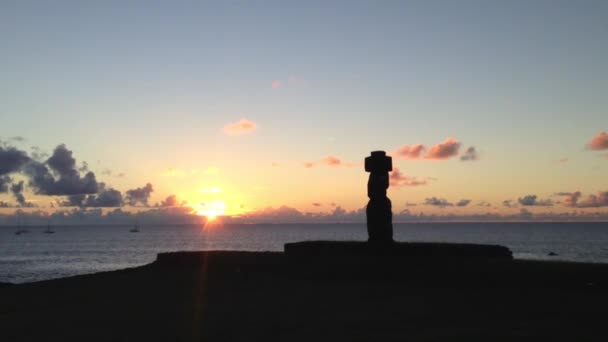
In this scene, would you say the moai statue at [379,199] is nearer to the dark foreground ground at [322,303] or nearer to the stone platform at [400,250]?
the stone platform at [400,250]

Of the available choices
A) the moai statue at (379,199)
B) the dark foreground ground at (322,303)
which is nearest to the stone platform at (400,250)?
the moai statue at (379,199)

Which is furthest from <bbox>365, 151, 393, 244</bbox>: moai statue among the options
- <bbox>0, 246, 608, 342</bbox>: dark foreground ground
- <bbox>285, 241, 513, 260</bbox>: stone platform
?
<bbox>0, 246, 608, 342</bbox>: dark foreground ground

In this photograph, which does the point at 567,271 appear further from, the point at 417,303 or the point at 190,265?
the point at 190,265

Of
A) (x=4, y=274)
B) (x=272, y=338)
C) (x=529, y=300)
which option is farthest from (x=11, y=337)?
(x=4, y=274)

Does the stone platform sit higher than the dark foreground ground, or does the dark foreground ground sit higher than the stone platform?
the stone platform

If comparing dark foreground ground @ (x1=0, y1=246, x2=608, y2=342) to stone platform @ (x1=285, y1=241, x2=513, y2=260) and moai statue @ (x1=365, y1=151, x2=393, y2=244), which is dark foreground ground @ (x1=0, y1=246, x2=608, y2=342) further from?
moai statue @ (x1=365, y1=151, x2=393, y2=244)

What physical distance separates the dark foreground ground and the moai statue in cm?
309

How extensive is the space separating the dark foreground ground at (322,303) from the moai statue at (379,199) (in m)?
3.09

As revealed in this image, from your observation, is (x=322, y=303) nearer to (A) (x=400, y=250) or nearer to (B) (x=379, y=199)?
(A) (x=400, y=250)

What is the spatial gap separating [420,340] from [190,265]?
12066mm

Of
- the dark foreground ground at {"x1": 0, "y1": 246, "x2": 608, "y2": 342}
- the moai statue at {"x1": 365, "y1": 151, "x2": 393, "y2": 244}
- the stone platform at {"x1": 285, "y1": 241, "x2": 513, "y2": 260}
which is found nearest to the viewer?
the dark foreground ground at {"x1": 0, "y1": 246, "x2": 608, "y2": 342}

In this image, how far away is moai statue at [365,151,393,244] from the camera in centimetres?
2155

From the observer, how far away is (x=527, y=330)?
892 centimetres

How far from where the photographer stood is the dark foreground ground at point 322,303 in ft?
30.2
